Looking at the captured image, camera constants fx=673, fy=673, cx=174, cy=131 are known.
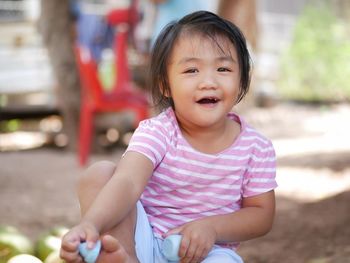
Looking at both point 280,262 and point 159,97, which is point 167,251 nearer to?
point 159,97

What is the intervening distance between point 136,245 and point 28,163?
15.9ft

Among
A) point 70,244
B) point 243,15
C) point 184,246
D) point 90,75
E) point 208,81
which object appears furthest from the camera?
point 243,15

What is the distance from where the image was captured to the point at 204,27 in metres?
2.03

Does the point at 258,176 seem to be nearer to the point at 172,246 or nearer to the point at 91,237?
the point at 172,246

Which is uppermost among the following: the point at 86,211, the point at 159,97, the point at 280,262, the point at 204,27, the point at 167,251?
the point at 204,27

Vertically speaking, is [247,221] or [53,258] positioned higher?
[247,221]

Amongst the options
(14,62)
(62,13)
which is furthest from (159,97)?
(14,62)

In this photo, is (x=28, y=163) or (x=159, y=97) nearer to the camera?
(x=159, y=97)

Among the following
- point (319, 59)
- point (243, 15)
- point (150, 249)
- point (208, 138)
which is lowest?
point (319, 59)

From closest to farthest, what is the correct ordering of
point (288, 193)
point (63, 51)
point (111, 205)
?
point (111, 205) < point (288, 193) < point (63, 51)

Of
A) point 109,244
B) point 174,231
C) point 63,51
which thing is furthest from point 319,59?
point 109,244

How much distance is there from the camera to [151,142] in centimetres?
202

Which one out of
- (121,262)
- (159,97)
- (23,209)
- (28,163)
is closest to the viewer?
(121,262)

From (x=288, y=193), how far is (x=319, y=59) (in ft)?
23.8
